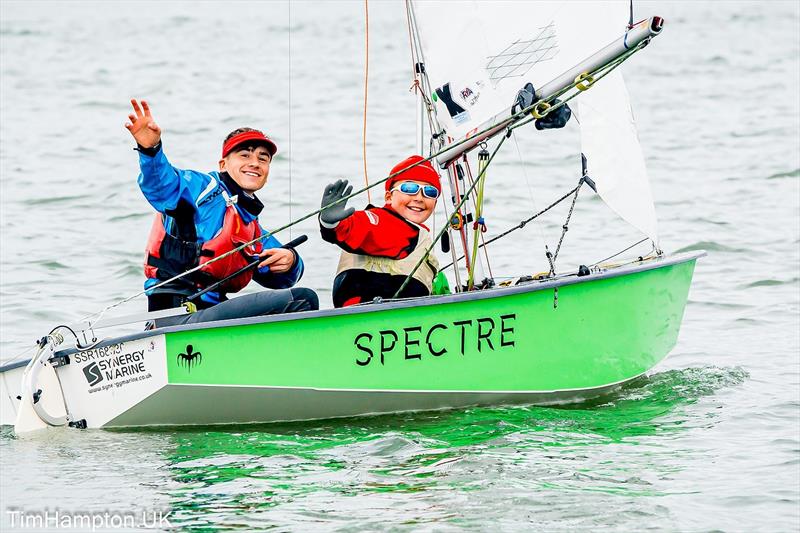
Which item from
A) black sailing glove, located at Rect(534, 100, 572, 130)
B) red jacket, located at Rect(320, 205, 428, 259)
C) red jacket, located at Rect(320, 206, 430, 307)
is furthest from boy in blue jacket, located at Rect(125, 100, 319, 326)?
black sailing glove, located at Rect(534, 100, 572, 130)

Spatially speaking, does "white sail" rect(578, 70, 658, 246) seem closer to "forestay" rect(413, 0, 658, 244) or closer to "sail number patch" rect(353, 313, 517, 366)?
"forestay" rect(413, 0, 658, 244)

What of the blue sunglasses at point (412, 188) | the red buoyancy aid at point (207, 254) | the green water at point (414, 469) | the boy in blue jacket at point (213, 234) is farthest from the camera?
the blue sunglasses at point (412, 188)

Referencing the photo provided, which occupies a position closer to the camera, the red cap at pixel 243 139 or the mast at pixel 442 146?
the red cap at pixel 243 139

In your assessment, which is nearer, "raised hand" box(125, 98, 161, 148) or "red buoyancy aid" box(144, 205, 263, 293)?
"raised hand" box(125, 98, 161, 148)

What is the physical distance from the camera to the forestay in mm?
5766

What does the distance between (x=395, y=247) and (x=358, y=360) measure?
57cm

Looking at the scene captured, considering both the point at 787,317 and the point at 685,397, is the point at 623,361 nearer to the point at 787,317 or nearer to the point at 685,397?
the point at 685,397

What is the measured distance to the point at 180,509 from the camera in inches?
182

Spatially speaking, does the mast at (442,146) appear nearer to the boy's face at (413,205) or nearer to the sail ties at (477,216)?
the sail ties at (477,216)

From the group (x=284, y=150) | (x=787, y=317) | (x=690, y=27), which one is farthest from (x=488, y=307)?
(x=690, y=27)

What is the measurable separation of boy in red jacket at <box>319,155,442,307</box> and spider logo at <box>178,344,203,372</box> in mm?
742

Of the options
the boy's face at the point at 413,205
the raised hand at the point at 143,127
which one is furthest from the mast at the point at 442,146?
the raised hand at the point at 143,127

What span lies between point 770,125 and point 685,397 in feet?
36.1

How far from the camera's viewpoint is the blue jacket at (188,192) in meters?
5.40
